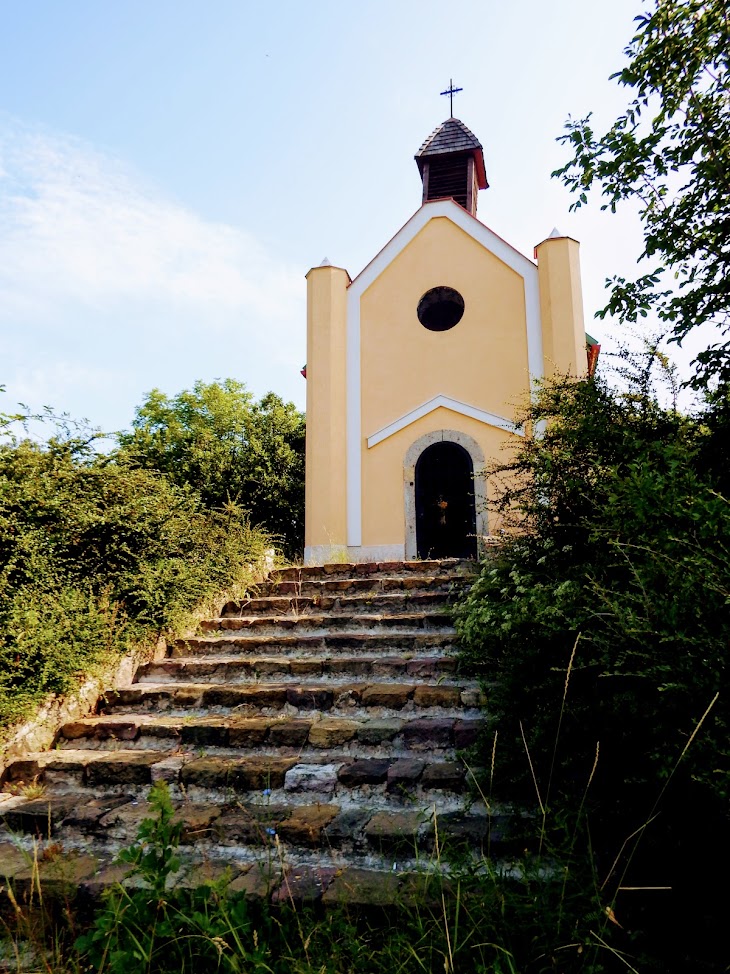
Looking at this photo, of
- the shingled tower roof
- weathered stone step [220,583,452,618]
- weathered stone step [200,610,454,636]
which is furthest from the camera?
the shingled tower roof

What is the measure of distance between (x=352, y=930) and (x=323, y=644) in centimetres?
359

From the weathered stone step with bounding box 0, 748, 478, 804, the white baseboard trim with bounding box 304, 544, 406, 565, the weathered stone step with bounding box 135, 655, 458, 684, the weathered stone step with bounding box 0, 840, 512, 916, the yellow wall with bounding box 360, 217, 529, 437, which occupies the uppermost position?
the yellow wall with bounding box 360, 217, 529, 437

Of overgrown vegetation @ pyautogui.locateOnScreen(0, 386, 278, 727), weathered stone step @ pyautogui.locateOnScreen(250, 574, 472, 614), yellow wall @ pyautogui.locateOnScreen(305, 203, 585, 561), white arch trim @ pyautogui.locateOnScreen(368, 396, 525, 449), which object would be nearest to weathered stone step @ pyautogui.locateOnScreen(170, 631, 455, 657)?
overgrown vegetation @ pyautogui.locateOnScreen(0, 386, 278, 727)

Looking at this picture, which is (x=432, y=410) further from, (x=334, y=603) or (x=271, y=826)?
(x=271, y=826)

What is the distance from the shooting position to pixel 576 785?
3.23m

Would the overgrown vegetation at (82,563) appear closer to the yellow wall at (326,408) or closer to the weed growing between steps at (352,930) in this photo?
the weed growing between steps at (352,930)

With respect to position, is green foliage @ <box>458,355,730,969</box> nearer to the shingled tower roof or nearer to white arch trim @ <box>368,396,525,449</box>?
white arch trim @ <box>368,396,525,449</box>

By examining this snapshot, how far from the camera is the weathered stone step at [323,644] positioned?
5.95m

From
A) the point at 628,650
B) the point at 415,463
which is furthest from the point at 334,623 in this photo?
the point at 415,463

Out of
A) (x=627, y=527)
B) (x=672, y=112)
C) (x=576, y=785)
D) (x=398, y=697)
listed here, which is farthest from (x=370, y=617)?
(x=672, y=112)

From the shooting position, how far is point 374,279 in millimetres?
12625

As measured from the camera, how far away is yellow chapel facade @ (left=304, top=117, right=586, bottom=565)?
11375mm

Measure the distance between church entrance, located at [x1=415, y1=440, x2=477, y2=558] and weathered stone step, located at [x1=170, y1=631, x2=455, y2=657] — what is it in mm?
5003

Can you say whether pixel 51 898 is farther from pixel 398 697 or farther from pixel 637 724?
pixel 637 724
